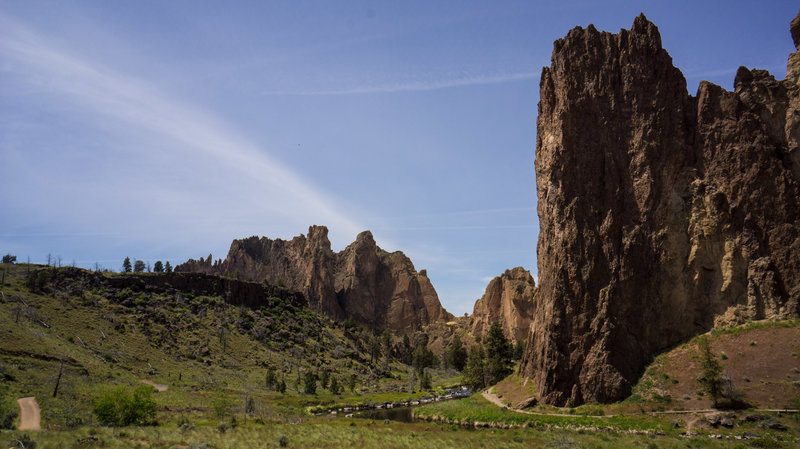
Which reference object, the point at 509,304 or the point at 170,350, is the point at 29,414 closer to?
the point at 170,350

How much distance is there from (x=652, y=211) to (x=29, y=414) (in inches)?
2752

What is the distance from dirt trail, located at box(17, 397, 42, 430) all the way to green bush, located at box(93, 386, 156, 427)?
4.66m

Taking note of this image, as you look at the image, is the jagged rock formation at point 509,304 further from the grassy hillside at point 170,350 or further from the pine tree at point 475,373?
the pine tree at point 475,373

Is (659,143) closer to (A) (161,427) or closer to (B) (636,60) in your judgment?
(B) (636,60)

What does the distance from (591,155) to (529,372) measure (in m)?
30.6

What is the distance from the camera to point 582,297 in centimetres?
5541

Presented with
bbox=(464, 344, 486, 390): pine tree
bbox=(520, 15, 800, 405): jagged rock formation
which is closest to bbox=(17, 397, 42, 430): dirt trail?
bbox=(520, 15, 800, 405): jagged rock formation

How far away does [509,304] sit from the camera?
173125 millimetres

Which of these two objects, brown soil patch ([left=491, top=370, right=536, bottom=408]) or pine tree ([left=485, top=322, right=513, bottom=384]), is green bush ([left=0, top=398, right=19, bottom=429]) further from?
pine tree ([left=485, top=322, right=513, bottom=384])

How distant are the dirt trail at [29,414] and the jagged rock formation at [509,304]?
136425mm

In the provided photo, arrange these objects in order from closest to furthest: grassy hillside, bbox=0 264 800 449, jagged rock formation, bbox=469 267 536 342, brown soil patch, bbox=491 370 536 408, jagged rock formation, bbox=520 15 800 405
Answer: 1. grassy hillside, bbox=0 264 800 449
2. jagged rock formation, bbox=520 15 800 405
3. brown soil patch, bbox=491 370 536 408
4. jagged rock formation, bbox=469 267 536 342

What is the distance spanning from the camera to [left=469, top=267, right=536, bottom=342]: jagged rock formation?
165125 mm

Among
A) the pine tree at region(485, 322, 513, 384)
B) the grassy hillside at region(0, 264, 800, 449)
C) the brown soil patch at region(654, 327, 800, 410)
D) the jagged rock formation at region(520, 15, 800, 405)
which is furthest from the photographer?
the pine tree at region(485, 322, 513, 384)

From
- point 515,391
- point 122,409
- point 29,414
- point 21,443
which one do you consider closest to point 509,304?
point 515,391
